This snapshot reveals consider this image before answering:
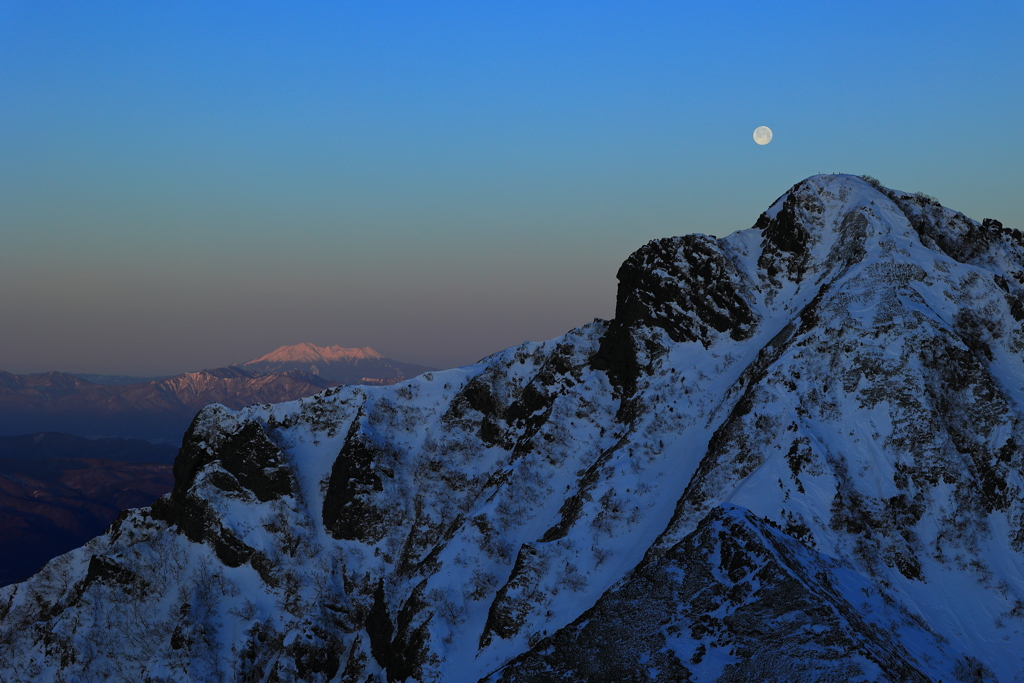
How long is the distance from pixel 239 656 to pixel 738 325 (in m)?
60.2

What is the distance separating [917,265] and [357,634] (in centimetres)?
6536

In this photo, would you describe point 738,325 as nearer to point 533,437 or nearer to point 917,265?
point 917,265

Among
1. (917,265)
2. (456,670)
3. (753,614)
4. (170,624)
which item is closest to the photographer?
(753,614)

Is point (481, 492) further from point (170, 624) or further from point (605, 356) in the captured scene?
point (170, 624)

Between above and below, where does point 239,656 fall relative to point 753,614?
below

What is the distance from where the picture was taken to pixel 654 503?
63.0m

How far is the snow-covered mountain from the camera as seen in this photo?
96.2 ft

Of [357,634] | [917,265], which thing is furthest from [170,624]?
[917,265]

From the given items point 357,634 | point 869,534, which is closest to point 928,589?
point 869,534

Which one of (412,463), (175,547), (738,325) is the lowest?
(175,547)

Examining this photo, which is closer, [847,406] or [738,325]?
[847,406]

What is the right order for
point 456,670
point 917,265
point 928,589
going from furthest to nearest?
point 917,265
point 456,670
point 928,589

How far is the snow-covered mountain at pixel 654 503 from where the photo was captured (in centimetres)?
2933

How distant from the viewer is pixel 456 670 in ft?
191
